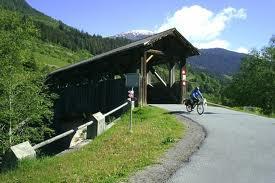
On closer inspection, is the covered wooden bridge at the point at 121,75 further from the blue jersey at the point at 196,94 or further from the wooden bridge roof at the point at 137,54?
the blue jersey at the point at 196,94

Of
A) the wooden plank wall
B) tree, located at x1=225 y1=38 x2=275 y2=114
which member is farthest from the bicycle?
tree, located at x1=225 y1=38 x2=275 y2=114

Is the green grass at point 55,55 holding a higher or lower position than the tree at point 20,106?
higher

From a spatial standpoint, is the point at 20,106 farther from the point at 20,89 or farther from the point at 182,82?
the point at 182,82

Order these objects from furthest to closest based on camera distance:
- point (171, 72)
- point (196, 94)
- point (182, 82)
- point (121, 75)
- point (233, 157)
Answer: point (171, 72) < point (182, 82) < point (121, 75) < point (196, 94) < point (233, 157)

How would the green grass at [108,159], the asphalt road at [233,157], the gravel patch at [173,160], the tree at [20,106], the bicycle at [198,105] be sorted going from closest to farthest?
1. the asphalt road at [233,157]
2. the gravel patch at [173,160]
3. the green grass at [108,159]
4. the tree at [20,106]
5. the bicycle at [198,105]

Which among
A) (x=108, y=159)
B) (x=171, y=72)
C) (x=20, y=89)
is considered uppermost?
(x=171, y=72)

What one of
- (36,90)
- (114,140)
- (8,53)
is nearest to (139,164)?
(114,140)

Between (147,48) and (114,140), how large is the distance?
12.0 m

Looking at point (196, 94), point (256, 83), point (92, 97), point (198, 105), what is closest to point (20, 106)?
point (92, 97)

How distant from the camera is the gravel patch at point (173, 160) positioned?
10.4 m

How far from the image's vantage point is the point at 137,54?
27.3 m

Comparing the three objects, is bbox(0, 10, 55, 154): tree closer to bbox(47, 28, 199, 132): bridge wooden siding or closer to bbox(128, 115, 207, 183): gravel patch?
bbox(47, 28, 199, 132): bridge wooden siding

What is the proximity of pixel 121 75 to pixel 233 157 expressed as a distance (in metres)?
16.7

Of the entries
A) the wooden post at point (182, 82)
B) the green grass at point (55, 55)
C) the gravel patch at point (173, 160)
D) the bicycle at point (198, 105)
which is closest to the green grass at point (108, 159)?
the gravel patch at point (173, 160)
